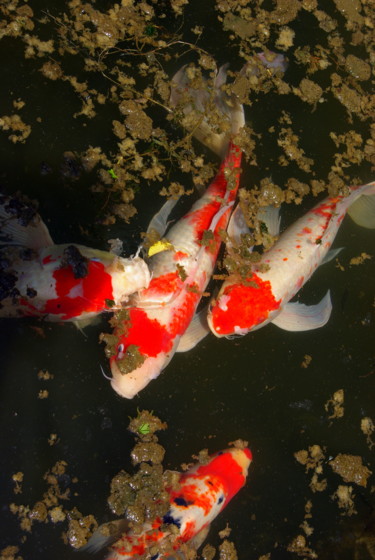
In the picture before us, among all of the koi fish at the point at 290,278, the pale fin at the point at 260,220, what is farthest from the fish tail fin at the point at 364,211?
the pale fin at the point at 260,220

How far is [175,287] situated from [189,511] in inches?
81.7

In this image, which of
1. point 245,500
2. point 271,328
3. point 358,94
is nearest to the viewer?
point 245,500

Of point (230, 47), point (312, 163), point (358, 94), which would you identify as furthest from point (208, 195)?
point (358, 94)

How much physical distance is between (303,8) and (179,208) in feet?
11.2

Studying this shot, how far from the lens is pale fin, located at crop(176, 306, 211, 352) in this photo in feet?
15.5

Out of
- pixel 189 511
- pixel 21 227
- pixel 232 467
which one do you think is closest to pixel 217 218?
pixel 21 227

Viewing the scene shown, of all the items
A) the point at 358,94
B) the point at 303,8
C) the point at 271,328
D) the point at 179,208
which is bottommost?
the point at 271,328

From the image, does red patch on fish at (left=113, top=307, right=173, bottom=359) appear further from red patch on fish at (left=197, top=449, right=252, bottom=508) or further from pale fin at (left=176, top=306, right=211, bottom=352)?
red patch on fish at (left=197, top=449, right=252, bottom=508)

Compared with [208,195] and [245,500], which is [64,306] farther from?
[245,500]

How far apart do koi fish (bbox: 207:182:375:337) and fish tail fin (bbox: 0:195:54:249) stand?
1.72 m

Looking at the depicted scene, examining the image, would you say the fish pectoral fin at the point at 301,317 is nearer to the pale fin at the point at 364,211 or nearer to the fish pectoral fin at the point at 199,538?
the pale fin at the point at 364,211

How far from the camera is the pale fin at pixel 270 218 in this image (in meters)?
5.21

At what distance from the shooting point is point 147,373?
13.9 feet

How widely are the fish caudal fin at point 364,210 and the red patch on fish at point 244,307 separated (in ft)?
5.46
